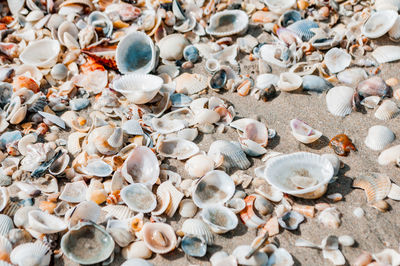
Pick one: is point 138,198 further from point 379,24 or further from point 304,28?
point 379,24

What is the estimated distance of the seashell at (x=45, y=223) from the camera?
252 centimetres

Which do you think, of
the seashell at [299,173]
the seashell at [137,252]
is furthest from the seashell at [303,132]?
the seashell at [137,252]

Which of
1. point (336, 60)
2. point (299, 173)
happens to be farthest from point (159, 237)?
point (336, 60)

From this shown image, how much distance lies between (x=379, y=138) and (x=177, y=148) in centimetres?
151

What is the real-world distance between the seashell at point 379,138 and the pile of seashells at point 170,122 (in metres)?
0.01

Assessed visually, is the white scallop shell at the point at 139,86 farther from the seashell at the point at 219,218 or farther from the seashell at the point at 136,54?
the seashell at the point at 219,218

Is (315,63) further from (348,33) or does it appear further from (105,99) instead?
(105,99)

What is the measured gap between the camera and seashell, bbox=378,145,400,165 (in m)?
2.85

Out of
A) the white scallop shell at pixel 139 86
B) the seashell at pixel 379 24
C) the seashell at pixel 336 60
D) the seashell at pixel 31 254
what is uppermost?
the seashell at pixel 379 24

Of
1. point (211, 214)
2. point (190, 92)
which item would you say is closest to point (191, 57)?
point (190, 92)

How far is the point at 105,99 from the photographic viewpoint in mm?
3457

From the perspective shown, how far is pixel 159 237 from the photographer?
249 cm

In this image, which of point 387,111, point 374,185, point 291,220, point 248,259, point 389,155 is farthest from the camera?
point 387,111

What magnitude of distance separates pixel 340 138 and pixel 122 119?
1728mm
